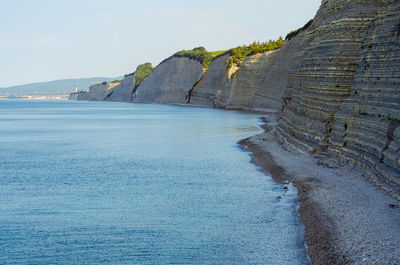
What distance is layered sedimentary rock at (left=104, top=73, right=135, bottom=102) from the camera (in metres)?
173

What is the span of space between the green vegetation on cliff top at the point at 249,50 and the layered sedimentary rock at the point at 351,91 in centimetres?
5809

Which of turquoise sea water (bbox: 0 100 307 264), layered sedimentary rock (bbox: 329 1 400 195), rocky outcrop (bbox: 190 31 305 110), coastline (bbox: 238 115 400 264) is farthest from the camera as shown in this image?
rocky outcrop (bbox: 190 31 305 110)

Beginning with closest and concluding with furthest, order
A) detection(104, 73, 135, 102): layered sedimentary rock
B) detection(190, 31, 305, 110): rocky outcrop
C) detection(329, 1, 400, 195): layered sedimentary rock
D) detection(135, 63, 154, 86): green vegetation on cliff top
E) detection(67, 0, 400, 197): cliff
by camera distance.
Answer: detection(329, 1, 400, 195): layered sedimentary rock
detection(67, 0, 400, 197): cliff
detection(190, 31, 305, 110): rocky outcrop
detection(135, 63, 154, 86): green vegetation on cliff top
detection(104, 73, 135, 102): layered sedimentary rock

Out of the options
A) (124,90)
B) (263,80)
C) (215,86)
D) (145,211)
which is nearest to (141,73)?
(124,90)

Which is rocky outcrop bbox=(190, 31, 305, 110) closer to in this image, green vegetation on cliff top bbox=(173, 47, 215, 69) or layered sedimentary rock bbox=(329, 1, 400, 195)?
green vegetation on cliff top bbox=(173, 47, 215, 69)

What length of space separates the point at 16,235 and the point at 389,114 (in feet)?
45.3

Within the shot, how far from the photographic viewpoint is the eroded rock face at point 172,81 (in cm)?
12269

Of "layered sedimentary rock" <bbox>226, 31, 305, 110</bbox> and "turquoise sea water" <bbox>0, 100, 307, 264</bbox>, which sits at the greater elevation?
"layered sedimentary rock" <bbox>226, 31, 305, 110</bbox>

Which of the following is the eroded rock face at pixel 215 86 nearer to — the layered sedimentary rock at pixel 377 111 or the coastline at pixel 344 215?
the layered sedimentary rock at pixel 377 111

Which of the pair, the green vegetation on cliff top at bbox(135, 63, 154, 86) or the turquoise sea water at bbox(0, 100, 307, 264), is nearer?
the turquoise sea water at bbox(0, 100, 307, 264)

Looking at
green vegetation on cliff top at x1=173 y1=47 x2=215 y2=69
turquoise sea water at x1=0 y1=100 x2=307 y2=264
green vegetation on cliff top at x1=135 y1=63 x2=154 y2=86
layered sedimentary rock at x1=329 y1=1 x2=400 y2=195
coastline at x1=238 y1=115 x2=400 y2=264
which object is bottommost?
turquoise sea water at x1=0 y1=100 x2=307 y2=264

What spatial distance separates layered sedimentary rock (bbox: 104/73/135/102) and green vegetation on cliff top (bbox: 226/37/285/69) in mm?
76439

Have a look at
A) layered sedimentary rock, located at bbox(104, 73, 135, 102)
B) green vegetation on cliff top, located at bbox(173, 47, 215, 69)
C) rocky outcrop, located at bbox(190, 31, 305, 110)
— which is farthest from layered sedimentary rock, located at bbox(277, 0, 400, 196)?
layered sedimentary rock, located at bbox(104, 73, 135, 102)

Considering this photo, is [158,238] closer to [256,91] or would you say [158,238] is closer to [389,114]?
[389,114]
